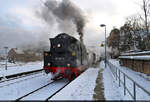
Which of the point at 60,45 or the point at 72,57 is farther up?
the point at 60,45

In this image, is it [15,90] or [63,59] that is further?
[63,59]

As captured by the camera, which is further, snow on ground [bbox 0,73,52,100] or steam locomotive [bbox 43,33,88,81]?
steam locomotive [bbox 43,33,88,81]

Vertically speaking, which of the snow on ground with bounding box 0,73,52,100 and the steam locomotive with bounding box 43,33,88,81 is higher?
the steam locomotive with bounding box 43,33,88,81

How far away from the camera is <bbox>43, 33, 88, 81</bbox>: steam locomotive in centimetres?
1098

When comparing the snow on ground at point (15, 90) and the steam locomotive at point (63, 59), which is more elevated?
the steam locomotive at point (63, 59)

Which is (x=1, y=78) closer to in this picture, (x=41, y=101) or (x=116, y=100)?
(x=41, y=101)

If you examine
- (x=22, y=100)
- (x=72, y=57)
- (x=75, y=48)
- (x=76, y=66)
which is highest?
(x=75, y=48)

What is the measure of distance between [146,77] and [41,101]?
25.5ft

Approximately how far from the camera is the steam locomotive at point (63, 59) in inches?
432

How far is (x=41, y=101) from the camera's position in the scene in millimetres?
6184

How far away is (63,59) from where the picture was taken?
11438 mm

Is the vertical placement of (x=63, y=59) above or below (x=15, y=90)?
above

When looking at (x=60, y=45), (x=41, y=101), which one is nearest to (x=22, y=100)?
(x=41, y=101)

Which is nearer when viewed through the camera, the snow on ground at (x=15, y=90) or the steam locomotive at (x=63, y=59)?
the snow on ground at (x=15, y=90)
